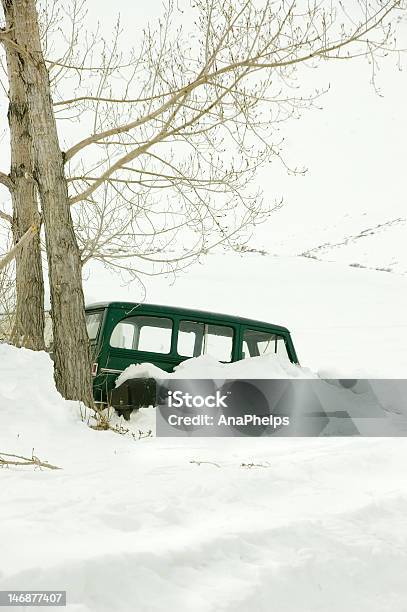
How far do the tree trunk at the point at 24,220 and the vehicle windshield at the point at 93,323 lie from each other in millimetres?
910

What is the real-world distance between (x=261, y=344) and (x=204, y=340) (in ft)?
2.86

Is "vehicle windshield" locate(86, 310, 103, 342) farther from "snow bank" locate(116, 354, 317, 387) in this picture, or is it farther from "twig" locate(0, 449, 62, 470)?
"twig" locate(0, 449, 62, 470)

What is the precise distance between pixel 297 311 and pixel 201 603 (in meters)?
24.7

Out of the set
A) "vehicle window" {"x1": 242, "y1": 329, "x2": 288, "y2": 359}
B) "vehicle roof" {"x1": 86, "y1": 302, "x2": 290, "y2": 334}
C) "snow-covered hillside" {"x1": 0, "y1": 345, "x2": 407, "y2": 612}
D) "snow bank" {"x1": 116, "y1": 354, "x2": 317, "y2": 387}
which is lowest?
"snow-covered hillside" {"x1": 0, "y1": 345, "x2": 407, "y2": 612}

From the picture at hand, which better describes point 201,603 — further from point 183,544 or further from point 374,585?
point 374,585

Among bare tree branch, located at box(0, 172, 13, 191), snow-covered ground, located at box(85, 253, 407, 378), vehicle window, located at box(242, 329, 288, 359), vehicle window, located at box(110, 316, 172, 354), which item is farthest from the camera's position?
snow-covered ground, located at box(85, 253, 407, 378)

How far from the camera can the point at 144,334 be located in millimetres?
8000

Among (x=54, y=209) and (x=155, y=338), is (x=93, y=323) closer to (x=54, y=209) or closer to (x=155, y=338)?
(x=155, y=338)

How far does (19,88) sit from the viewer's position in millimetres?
9031

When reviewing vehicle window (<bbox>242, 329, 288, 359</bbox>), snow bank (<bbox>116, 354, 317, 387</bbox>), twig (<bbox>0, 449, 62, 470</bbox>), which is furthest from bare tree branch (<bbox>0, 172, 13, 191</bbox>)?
twig (<bbox>0, 449, 62, 470</bbox>)

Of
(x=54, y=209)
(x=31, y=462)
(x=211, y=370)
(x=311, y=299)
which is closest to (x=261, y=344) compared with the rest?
(x=211, y=370)

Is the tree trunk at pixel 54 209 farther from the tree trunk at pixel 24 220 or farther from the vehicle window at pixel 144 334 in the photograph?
the tree trunk at pixel 24 220

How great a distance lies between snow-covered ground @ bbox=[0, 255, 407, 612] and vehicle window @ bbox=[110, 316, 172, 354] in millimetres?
1339

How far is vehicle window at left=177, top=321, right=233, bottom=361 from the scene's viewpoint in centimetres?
810
